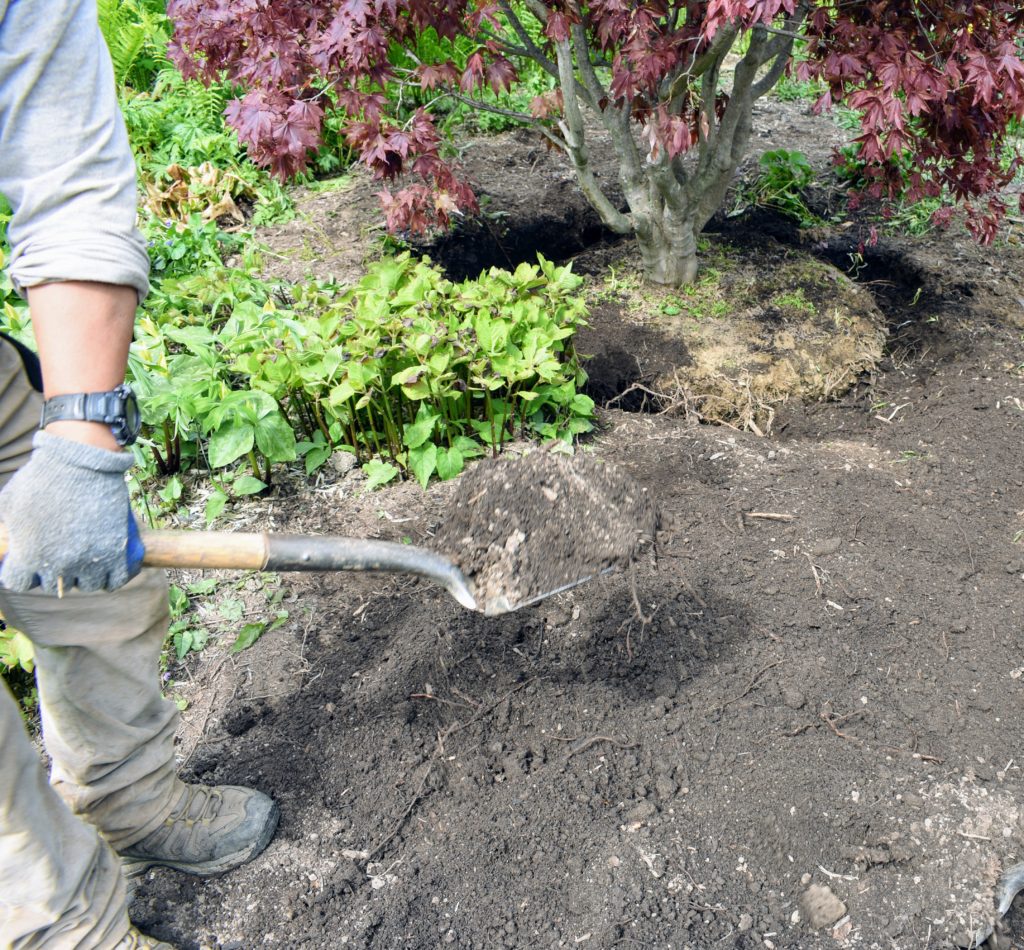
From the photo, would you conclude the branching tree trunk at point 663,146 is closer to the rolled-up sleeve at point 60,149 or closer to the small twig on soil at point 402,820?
the rolled-up sleeve at point 60,149

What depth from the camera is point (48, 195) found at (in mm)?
1460

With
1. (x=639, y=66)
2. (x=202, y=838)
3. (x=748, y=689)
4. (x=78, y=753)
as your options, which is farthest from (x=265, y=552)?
(x=639, y=66)

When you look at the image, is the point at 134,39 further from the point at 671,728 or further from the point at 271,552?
the point at 671,728

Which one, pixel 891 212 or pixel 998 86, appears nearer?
pixel 998 86

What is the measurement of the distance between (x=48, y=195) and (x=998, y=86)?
8.97ft

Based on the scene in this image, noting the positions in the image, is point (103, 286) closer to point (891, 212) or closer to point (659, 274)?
point (659, 274)

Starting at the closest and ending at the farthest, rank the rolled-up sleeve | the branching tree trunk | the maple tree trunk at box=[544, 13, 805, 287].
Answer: the rolled-up sleeve < the branching tree trunk < the maple tree trunk at box=[544, 13, 805, 287]

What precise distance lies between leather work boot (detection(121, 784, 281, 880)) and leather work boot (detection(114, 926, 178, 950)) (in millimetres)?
201

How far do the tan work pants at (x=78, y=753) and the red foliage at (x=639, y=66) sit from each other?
1761 mm

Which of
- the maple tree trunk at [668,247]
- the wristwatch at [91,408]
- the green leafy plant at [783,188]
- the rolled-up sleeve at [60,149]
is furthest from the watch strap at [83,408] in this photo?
the green leafy plant at [783,188]

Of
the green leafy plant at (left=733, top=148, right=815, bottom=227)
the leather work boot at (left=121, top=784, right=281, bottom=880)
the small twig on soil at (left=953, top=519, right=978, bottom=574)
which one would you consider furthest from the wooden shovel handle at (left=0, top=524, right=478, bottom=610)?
the green leafy plant at (left=733, top=148, right=815, bottom=227)

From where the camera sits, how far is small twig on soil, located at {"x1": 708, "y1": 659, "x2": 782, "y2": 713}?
7.39ft

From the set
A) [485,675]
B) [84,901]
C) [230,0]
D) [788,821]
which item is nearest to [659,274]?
[230,0]

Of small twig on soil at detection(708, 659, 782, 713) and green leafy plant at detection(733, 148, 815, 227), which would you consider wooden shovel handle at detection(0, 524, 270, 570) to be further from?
green leafy plant at detection(733, 148, 815, 227)
